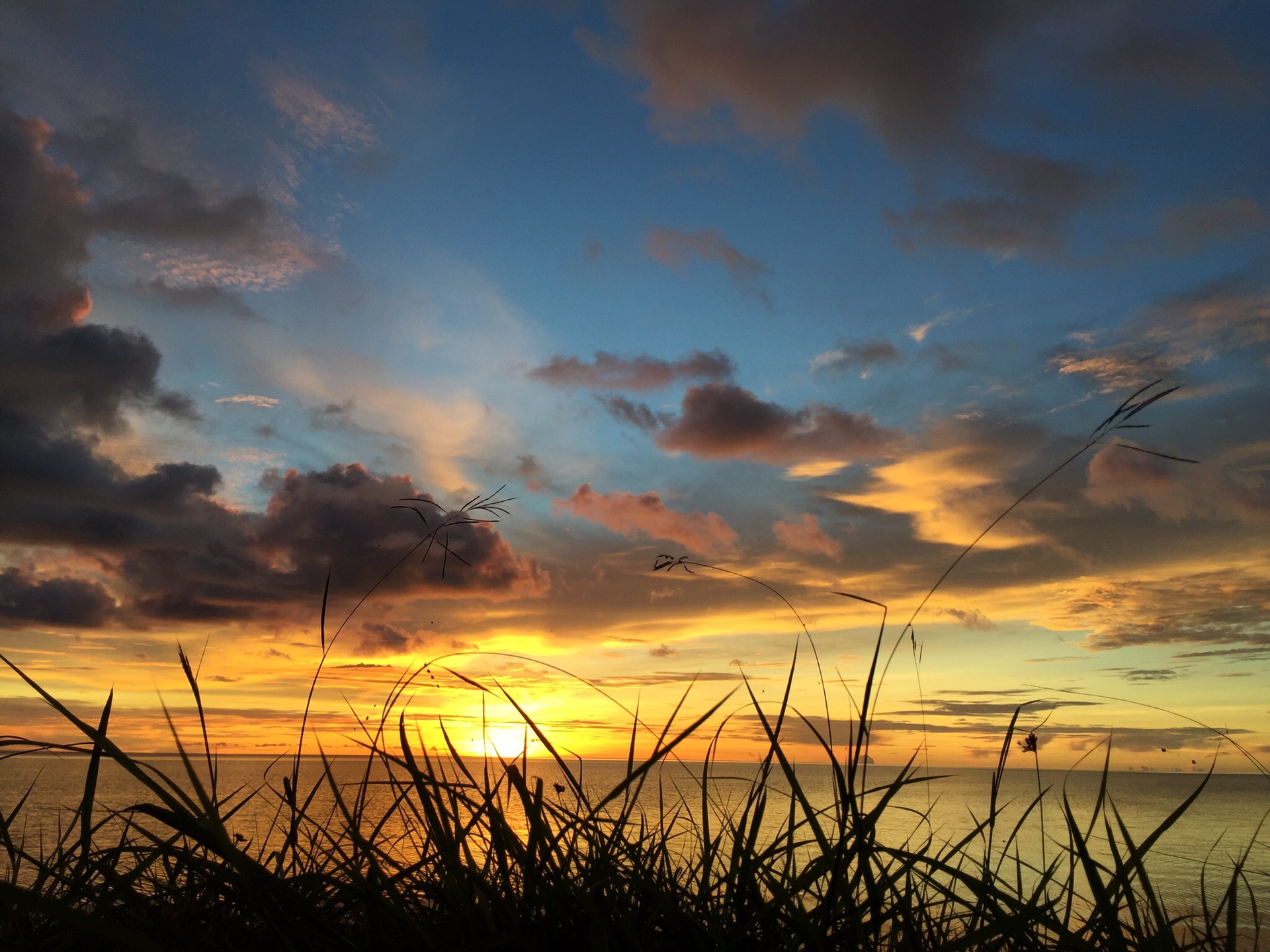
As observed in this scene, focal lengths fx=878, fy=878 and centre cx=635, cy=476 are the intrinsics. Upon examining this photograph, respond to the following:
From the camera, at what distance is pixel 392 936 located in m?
2.38

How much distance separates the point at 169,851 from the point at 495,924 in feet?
3.05

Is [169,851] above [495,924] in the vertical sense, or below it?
above

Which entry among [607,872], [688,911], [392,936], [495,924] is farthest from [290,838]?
[688,911]

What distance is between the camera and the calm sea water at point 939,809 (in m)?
4.10

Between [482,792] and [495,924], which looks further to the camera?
[482,792]

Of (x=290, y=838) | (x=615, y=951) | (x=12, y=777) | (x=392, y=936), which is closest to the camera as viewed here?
(x=615, y=951)

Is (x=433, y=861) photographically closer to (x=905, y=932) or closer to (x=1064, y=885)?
(x=905, y=932)

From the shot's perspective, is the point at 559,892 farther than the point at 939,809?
No

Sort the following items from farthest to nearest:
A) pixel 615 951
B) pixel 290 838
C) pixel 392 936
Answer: pixel 290 838, pixel 392 936, pixel 615 951

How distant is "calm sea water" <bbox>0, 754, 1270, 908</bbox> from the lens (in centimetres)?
410


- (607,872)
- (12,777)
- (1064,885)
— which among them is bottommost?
(12,777)

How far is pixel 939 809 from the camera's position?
284ft

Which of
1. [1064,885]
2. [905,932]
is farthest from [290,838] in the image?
[1064,885]

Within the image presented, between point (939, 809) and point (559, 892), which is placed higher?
point (559, 892)
